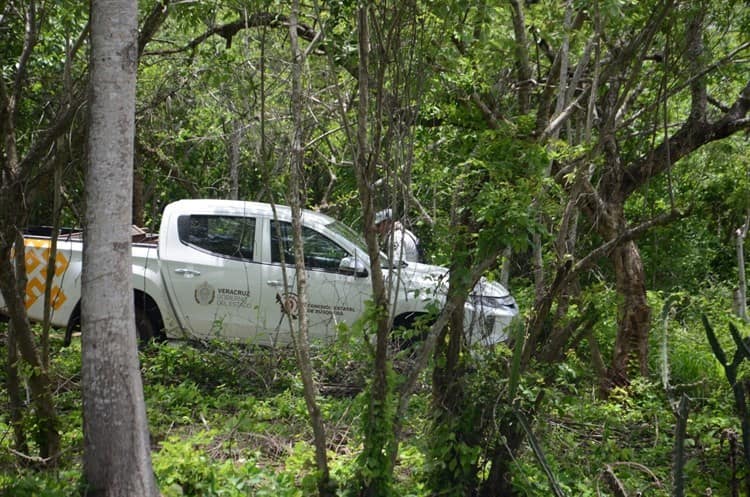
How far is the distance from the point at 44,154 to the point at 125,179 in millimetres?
1873

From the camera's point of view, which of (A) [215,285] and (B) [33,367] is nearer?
(B) [33,367]

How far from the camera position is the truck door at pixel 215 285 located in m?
8.05

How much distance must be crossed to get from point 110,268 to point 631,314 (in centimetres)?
532

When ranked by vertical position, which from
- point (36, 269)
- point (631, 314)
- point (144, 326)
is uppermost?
point (36, 269)

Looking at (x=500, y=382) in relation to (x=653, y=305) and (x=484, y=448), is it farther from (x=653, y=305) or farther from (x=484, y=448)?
(x=653, y=305)

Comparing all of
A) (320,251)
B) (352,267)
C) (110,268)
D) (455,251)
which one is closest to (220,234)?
(320,251)

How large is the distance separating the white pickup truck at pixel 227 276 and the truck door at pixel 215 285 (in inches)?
0.4

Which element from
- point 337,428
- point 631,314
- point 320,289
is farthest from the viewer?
point 320,289

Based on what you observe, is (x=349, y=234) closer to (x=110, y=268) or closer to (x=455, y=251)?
(x=455, y=251)

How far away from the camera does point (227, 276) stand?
318 inches

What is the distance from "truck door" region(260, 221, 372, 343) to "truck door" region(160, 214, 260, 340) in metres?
0.17

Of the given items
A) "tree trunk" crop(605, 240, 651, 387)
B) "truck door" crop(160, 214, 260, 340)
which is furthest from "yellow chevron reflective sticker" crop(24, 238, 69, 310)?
"tree trunk" crop(605, 240, 651, 387)

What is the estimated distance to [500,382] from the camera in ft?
14.6

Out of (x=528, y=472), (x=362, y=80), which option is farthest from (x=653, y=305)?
(x=362, y=80)
